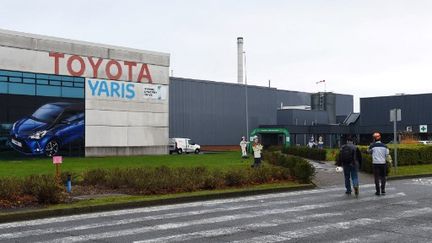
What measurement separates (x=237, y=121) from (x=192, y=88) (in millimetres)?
8607

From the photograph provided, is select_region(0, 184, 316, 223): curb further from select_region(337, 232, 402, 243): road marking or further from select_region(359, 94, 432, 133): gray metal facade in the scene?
select_region(359, 94, 432, 133): gray metal facade

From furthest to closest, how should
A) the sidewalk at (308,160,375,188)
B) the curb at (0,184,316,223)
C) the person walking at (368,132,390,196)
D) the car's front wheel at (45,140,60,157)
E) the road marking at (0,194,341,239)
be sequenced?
the car's front wheel at (45,140,60,157) < the sidewalk at (308,160,375,188) < the person walking at (368,132,390,196) < the curb at (0,184,316,223) < the road marking at (0,194,341,239)

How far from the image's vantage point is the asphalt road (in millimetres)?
9367

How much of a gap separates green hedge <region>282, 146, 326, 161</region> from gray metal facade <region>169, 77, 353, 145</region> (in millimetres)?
27476

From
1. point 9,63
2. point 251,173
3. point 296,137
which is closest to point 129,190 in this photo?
point 251,173

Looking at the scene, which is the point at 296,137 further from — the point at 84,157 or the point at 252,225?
the point at 252,225

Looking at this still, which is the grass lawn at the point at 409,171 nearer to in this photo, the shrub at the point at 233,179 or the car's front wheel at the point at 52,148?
the shrub at the point at 233,179

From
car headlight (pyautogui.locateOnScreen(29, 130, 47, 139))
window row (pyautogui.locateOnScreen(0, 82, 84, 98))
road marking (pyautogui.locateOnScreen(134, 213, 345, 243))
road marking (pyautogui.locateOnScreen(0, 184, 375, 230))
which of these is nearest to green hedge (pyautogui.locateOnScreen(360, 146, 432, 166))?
road marking (pyautogui.locateOnScreen(0, 184, 375, 230))

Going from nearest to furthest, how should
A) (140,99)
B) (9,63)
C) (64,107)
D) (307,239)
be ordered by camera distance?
1. (307,239)
2. (9,63)
3. (64,107)
4. (140,99)

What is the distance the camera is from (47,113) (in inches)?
1670

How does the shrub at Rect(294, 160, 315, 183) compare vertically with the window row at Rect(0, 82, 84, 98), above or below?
below

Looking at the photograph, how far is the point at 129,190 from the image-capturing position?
16.3m

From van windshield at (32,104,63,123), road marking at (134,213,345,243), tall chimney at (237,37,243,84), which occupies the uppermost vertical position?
tall chimney at (237,37,243,84)

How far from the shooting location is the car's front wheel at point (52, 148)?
1670 inches
